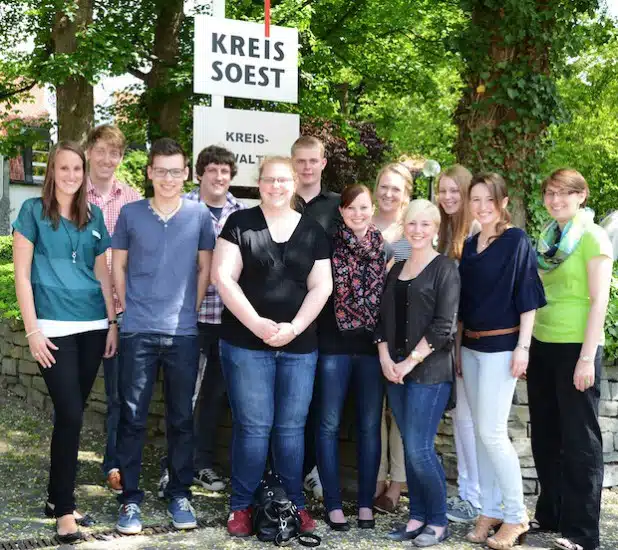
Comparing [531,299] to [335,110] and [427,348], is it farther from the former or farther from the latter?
[335,110]

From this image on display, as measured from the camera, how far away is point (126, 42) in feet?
48.2

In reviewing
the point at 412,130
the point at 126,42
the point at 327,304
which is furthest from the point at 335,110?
the point at 327,304

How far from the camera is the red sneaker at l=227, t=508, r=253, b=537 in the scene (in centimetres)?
427

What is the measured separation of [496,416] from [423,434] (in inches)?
15.2

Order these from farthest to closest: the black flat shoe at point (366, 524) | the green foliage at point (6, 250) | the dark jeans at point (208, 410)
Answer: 1. the green foliage at point (6, 250)
2. the dark jeans at point (208, 410)
3. the black flat shoe at point (366, 524)

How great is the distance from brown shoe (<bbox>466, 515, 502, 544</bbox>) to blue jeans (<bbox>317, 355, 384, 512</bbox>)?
23.1 inches

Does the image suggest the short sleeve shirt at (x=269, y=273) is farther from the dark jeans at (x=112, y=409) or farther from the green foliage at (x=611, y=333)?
the green foliage at (x=611, y=333)

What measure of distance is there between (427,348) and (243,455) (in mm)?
1129

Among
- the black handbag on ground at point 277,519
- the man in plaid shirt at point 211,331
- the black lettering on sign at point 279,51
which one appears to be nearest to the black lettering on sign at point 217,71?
the black lettering on sign at point 279,51

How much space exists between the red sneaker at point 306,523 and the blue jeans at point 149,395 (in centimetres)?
68

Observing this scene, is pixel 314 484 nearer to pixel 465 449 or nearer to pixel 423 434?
pixel 465 449

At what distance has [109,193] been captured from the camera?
16.9ft

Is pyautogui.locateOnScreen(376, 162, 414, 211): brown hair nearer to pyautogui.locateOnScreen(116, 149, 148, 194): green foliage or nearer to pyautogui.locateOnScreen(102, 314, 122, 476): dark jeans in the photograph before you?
pyautogui.locateOnScreen(102, 314, 122, 476): dark jeans

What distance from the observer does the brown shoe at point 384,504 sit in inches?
187
